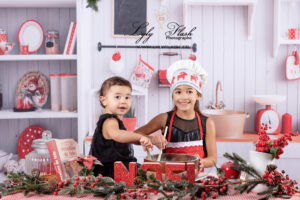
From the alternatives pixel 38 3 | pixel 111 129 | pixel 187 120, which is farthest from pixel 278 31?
pixel 111 129

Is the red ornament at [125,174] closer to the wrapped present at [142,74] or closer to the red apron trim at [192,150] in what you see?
the red apron trim at [192,150]

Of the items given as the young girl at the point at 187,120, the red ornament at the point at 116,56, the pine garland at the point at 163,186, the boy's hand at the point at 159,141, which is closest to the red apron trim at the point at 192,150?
the young girl at the point at 187,120

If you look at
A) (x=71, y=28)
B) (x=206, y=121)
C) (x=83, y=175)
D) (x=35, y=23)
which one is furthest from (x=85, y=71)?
(x=83, y=175)

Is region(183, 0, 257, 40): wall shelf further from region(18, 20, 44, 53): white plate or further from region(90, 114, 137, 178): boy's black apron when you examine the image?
region(90, 114, 137, 178): boy's black apron

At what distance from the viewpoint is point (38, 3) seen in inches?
109

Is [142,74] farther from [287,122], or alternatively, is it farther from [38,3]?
[287,122]

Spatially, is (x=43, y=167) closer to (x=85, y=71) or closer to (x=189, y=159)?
(x=189, y=159)

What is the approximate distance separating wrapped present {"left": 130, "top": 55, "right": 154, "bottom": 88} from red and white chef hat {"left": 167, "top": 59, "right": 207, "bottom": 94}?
1.31 meters

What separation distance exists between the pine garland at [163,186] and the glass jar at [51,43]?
5.92 feet

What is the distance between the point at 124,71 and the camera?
125 inches

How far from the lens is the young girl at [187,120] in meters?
1.70

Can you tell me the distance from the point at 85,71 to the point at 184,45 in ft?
3.01

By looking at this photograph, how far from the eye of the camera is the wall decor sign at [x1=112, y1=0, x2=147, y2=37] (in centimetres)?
312

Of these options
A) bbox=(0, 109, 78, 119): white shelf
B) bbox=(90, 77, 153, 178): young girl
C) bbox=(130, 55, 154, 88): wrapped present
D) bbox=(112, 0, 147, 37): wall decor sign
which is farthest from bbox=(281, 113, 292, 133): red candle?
bbox=(90, 77, 153, 178): young girl
